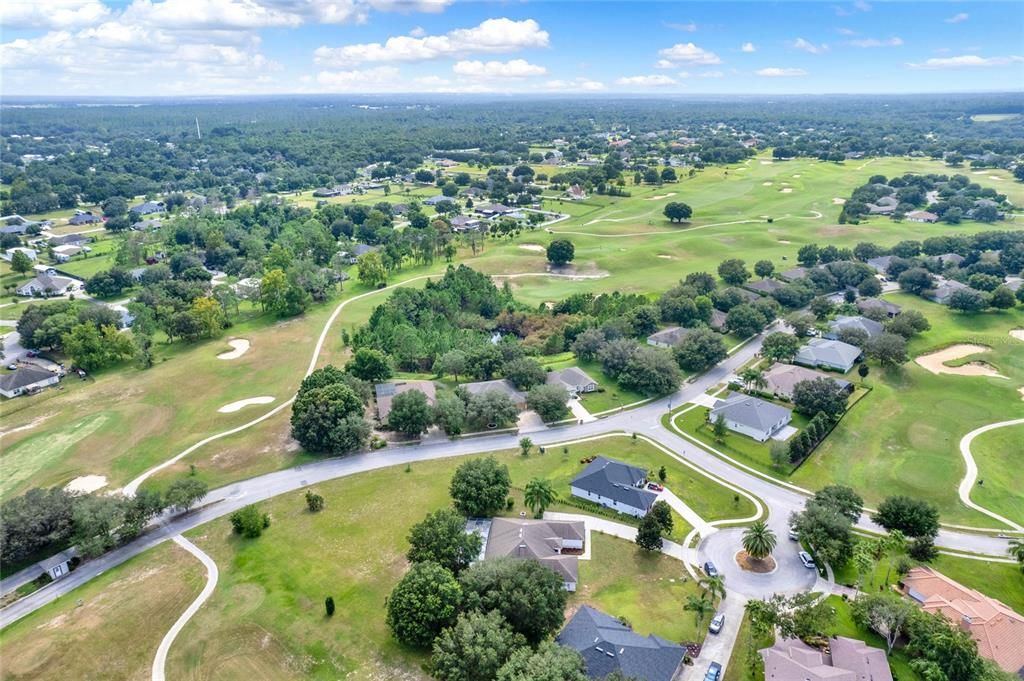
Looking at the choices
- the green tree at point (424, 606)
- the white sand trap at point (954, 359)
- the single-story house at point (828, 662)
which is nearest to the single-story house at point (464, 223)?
the white sand trap at point (954, 359)

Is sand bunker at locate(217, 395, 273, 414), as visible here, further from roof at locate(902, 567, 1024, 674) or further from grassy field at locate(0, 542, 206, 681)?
roof at locate(902, 567, 1024, 674)

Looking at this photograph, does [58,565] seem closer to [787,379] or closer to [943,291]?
[787,379]

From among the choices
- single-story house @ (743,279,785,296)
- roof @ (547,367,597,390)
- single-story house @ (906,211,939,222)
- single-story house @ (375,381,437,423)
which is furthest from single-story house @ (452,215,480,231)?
single-story house @ (906,211,939,222)

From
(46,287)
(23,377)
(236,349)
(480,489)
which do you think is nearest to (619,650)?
(480,489)

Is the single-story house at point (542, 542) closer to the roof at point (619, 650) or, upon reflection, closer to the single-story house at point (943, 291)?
the roof at point (619, 650)

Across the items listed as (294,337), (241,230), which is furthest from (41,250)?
(294,337)

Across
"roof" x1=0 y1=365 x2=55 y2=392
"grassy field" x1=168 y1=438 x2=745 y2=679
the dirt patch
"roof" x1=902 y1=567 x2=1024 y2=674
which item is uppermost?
"roof" x1=0 y1=365 x2=55 y2=392
